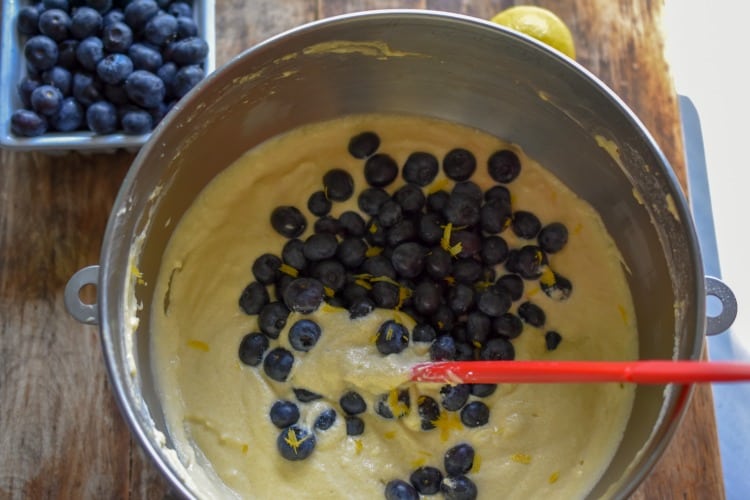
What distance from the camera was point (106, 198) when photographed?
1463mm

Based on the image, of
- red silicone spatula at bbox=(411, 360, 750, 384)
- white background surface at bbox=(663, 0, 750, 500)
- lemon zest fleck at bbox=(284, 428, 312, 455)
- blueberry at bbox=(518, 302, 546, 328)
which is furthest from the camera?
white background surface at bbox=(663, 0, 750, 500)

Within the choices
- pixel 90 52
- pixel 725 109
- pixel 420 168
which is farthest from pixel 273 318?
pixel 725 109

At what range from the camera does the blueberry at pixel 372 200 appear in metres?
1.43

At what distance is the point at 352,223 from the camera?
1.43m

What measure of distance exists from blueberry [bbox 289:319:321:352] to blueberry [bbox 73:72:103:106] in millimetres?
559

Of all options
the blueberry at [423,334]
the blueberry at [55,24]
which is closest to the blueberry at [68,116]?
the blueberry at [55,24]

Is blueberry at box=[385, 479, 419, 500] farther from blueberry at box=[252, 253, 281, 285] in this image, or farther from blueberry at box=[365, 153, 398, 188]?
blueberry at box=[365, 153, 398, 188]

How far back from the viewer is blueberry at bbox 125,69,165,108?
4.58 feet

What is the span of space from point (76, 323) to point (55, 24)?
1.79 ft

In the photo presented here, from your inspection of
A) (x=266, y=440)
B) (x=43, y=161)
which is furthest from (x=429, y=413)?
(x=43, y=161)

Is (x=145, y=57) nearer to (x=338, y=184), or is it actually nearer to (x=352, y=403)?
(x=338, y=184)

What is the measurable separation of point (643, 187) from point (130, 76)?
0.92 m

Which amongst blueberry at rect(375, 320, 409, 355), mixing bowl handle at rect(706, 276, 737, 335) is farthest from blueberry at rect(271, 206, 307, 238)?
mixing bowl handle at rect(706, 276, 737, 335)

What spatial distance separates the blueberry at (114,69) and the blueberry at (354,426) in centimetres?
74
